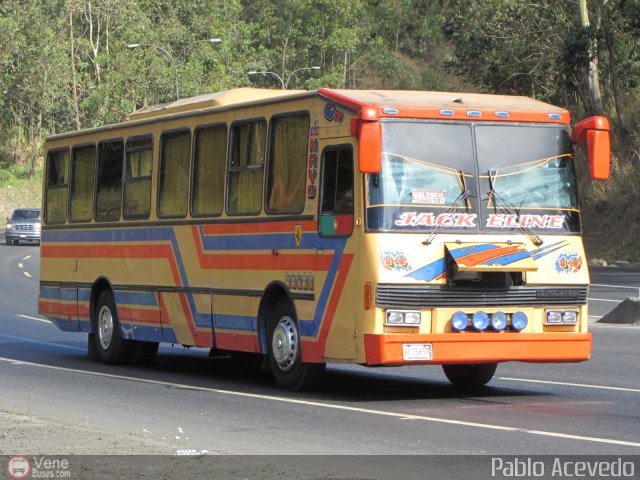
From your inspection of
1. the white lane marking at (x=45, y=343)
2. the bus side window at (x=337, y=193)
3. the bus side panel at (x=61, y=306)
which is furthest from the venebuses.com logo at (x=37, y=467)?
the white lane marking at (x=45, y=343)

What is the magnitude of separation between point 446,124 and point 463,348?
2.15 metres

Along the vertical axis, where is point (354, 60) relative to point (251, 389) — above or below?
above

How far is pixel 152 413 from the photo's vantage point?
12969 millimetres

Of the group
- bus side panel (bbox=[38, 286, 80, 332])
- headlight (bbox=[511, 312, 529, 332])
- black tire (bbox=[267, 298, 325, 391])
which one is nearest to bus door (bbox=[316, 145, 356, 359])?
black tire (bbox=[267, 298, 325, 391])

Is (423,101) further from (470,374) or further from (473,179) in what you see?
(470,374)

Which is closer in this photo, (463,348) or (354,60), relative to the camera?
(463,348)

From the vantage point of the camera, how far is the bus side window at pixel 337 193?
13.7m

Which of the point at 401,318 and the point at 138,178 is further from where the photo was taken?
the point at 138,178

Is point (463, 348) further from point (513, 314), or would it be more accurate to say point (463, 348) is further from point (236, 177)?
point (236, 177)

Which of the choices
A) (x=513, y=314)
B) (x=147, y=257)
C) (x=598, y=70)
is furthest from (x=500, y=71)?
(x=513, y=314)

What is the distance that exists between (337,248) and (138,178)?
198 inches

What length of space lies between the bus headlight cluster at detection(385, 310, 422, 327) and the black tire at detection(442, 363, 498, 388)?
1917 millimetres

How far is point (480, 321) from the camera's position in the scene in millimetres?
13445

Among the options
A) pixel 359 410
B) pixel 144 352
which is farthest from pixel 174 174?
pixel 359 410
